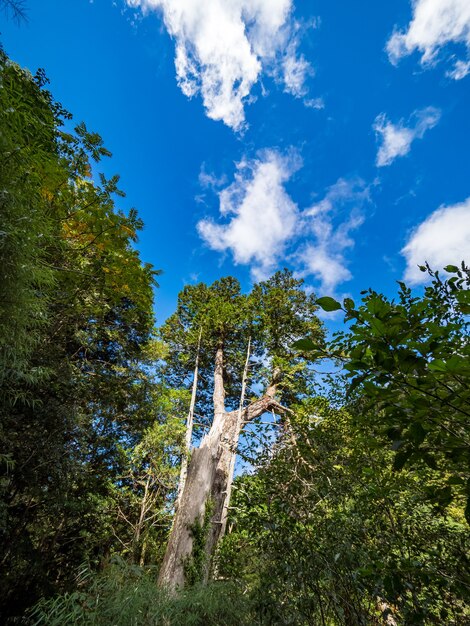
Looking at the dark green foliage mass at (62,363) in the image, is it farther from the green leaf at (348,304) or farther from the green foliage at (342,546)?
the green foliage at (342,546)

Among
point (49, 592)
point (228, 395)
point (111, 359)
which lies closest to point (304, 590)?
point (49, 592)

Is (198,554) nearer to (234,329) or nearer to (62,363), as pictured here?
(62,363)

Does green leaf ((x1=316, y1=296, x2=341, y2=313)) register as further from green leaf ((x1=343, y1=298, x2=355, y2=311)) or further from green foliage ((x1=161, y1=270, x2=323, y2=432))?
green foliage ((x1=161, y1=270, x2=323, y2=432))

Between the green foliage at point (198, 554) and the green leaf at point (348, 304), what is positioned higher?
the green leaf at point (348, 304)

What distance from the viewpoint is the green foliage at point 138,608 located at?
2230mm

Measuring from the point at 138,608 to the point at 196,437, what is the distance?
9583 mm

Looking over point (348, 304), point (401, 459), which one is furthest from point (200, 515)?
point (348, 304)

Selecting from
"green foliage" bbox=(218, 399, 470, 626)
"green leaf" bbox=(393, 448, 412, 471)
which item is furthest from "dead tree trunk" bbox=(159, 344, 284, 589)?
"green leaf" bbox=(393, 448, 412, 471)

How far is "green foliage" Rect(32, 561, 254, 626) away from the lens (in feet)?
7.32

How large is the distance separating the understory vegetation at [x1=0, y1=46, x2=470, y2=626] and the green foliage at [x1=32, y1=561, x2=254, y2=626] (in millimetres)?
23

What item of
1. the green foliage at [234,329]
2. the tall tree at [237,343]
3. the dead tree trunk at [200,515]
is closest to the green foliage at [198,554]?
the dead tree trunk at [200,515]

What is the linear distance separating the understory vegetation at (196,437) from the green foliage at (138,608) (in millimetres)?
23

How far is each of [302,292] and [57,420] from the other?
1076 centimetres

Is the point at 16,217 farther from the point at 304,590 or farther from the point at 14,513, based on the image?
the point at 14,513
